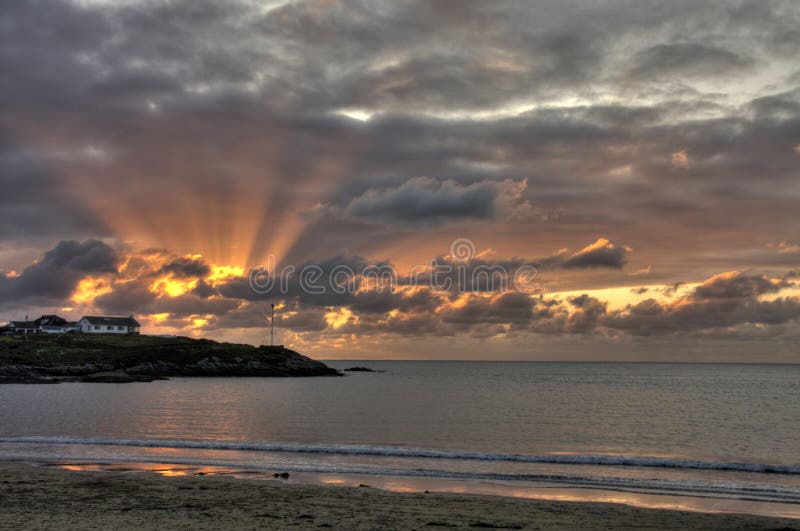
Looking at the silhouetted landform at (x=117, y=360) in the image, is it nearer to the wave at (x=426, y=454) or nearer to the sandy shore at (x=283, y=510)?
the wave at (x=426, y=454)

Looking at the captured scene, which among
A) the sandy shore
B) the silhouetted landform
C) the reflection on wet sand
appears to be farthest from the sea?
the silhouetted landform

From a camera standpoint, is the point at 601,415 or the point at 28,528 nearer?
the point at 28,528

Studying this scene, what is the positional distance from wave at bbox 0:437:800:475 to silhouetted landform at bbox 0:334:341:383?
100532mm

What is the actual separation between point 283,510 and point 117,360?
15492 cm

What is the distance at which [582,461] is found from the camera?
40.3m

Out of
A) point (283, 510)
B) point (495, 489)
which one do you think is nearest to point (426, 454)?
point (495, 489)

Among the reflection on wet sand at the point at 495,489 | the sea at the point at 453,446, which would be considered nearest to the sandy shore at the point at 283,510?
the reflection on wet sand at the point at 495,489

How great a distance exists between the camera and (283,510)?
23438mm

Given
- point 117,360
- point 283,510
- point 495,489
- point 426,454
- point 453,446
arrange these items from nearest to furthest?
point 283,510 → point 495,489 → point 426,454 → point 453,446 → point 117,360

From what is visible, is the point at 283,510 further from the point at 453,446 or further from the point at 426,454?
the point at 453,446

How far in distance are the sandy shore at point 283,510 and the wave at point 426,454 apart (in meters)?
14.4

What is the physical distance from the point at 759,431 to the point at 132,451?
191 feet

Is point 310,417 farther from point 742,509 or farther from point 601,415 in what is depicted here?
point 742,509

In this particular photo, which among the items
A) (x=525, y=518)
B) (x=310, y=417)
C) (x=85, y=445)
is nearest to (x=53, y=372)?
(x=310, y=417)
